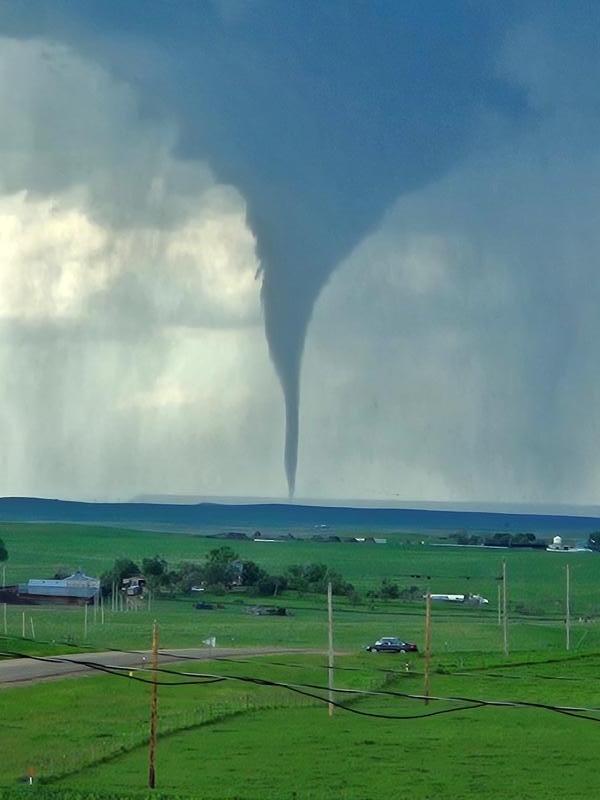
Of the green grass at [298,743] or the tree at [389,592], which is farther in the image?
the tree at [389,592]

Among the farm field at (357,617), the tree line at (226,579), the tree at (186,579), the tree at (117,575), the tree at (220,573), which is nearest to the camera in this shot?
the farm field at (357,617)

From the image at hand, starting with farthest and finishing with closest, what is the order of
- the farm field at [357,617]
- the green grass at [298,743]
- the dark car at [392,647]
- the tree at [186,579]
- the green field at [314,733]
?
the tree at [186,579] < the farm field at [357,617] < the dark car at [392,647] < the green field at [314,733] < the green grass at [298,743]

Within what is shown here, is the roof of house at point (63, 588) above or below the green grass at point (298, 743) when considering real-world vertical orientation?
below

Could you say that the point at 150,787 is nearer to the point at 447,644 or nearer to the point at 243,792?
the point at 243,792

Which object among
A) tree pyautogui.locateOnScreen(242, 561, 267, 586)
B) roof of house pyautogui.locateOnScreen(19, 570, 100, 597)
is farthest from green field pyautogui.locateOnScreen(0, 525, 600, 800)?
tree pyautogui.locateOnScreen(242, 561, 267, 586)

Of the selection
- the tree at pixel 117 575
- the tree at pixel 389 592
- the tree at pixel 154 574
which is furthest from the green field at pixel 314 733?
the tree at pixel 154 574

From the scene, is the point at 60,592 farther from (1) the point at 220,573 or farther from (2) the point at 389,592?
(2) the point at 389,592

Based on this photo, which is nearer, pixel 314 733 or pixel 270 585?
pixel 314 733

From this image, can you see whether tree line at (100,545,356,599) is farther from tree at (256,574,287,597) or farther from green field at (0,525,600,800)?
green field at (0,525,600,800)

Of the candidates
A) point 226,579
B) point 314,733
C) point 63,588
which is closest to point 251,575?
point 226,579

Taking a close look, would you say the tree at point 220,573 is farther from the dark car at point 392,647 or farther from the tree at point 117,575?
the dark car at point 392,647
